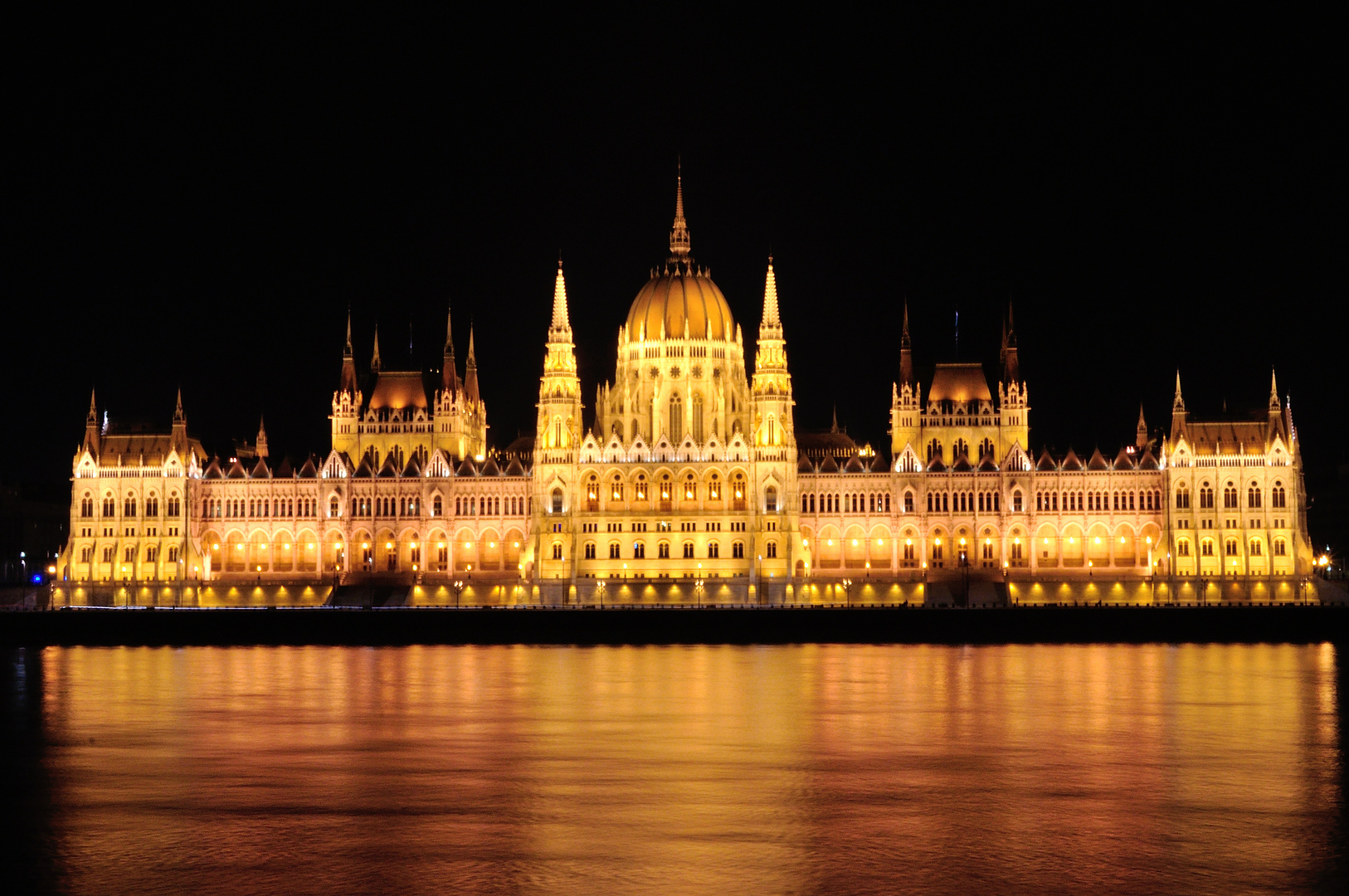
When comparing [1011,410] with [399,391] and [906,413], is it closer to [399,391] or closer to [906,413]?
[906,413]

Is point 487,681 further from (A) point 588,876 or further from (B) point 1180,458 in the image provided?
(B) point 1180,458

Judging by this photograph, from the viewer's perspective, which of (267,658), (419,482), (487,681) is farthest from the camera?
(419,482)

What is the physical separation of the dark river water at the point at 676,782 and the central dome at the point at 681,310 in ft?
174

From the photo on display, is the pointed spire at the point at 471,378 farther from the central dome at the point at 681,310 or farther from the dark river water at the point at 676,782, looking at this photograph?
the dark river water at the point at 676,782

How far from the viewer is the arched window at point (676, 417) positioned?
12094 centimetres

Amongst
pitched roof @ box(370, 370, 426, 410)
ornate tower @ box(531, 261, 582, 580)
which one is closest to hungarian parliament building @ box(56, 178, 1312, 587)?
ornate tower @ box(531, 261, 582, 580)

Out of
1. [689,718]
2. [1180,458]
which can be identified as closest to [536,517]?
[1180,458]

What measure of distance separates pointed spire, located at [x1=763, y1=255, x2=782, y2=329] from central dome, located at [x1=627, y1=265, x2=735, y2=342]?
387cm

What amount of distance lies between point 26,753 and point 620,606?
58918mm

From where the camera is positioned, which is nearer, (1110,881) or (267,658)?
(1110,881)

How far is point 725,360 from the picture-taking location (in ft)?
402

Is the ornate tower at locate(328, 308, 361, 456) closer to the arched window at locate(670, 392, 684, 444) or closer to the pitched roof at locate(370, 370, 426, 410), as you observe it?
the pitched roof at locate(370, 370, 426, 410)

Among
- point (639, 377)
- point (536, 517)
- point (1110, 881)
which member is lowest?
point (1110, 881)

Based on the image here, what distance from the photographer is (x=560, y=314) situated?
122 meters
